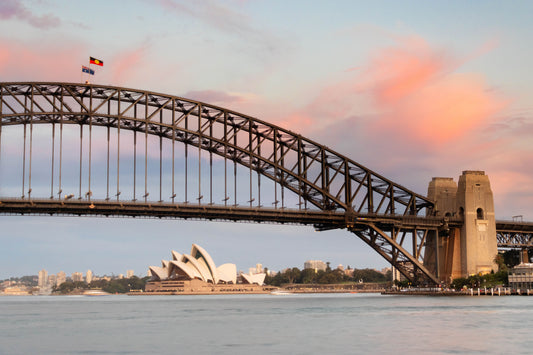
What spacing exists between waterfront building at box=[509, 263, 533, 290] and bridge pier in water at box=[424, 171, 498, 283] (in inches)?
188

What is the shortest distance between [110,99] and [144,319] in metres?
36.2

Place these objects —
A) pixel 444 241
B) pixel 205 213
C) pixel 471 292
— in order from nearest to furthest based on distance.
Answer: pixel 205 213 < pixel 471 292 < pixel 444 241

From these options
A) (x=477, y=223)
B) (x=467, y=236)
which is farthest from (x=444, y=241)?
(x=477, y=223)

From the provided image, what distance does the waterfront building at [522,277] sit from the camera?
122 m

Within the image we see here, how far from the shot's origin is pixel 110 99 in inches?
3873

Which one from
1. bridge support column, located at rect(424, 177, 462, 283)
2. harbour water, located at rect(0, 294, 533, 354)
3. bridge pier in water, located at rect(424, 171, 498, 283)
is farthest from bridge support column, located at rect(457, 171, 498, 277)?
harbour water, located at rect(0, 294, 533, 354)

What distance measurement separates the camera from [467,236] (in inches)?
4537

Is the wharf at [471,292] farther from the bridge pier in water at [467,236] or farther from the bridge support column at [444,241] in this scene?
the bridge support column at [444,241]

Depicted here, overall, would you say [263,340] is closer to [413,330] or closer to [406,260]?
[413,330]

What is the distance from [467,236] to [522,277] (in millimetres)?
13906

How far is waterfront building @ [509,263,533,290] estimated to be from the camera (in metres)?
122

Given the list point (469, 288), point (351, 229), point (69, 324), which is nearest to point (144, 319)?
point (69, 324)
